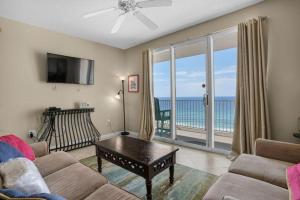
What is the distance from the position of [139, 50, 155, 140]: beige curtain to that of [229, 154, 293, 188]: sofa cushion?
247cm

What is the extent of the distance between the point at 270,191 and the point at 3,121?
386 centimetres

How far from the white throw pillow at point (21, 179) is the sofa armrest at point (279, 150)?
2.10m

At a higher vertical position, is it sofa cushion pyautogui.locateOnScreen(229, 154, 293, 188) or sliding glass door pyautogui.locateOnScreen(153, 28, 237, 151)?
sliding glass door pyautogui.locateOnScreen(153, 28, 237, 151)

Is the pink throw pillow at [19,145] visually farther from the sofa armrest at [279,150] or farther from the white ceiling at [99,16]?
the sofa armrest at [279,150]

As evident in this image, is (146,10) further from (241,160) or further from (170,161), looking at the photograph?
(241,160)

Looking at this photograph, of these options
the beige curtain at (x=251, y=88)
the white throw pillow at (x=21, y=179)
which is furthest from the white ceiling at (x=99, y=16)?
the white throw pillow at (x=21, y=179)

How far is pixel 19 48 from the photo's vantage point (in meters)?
2.96

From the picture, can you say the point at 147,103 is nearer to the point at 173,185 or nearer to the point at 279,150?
the point at 173,185

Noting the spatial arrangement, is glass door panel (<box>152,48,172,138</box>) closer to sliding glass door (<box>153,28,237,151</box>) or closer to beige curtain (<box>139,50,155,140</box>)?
sliding glass door (<box>153,28,237,151</box>)

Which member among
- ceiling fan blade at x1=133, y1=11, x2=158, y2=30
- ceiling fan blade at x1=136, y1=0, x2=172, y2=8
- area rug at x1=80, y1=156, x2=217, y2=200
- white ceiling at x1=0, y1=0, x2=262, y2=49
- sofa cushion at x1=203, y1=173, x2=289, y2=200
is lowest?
area rug at x1=80, y1=156, x2=217, y2=200

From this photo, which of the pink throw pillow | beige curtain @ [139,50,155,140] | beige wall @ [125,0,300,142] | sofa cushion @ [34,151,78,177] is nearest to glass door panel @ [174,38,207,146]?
beige curtain @ [139,50,155,140]

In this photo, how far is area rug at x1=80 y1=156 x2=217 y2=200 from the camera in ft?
6.06

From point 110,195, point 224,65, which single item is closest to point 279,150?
point 110,195

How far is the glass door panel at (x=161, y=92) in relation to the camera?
4.05m
